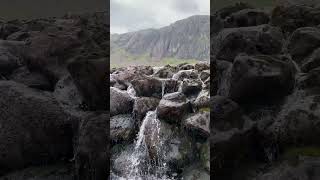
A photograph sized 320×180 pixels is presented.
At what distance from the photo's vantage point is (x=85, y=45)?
10.1 metres

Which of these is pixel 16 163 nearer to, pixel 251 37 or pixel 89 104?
pixel 89 104

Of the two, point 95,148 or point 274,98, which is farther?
point 274,98

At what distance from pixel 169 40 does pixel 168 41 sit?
1453 millimetres

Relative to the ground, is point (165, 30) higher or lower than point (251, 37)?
higher

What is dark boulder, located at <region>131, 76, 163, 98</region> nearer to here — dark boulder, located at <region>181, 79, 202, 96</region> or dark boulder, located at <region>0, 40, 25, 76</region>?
dark boulder, located at <region>181, 79, 202, 96</region>

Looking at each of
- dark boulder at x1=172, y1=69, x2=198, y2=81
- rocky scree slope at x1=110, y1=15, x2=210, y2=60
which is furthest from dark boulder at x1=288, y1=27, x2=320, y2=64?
rocky scree slope at x1=110, y1=15, x2=210, y2=60

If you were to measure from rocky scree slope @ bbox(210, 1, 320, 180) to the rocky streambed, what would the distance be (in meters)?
4.82

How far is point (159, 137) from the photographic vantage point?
49.8 ft

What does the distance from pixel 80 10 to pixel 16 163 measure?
31.2 feet

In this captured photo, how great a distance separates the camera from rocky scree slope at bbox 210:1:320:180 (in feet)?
24.1

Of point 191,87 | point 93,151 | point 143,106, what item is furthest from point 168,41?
point 93,151

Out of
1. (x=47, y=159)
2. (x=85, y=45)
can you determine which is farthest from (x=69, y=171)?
(x=85, y=45)

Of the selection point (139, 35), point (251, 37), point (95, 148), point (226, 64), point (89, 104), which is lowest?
point (95, 148)

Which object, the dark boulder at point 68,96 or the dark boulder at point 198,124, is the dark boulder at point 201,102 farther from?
the dark boulder at point 68,96
